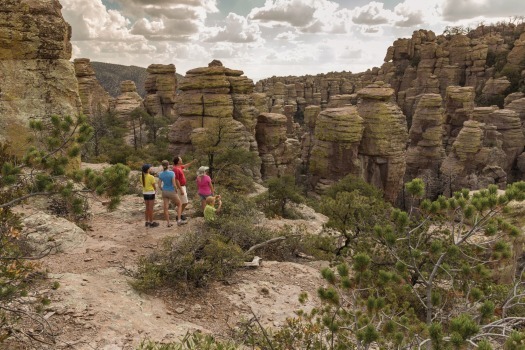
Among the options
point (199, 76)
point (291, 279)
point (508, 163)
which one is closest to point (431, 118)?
point (508, 163)

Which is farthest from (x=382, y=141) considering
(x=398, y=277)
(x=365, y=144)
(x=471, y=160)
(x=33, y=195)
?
(x=33, y=195)

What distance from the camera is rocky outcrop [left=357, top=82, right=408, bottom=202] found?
105 ft

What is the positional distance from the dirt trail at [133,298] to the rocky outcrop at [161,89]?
39.8 metres

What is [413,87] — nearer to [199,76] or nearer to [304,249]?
[199,76]

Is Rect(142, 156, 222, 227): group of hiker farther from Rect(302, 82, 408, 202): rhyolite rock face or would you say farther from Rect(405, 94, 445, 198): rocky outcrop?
Rect(405, 94, 445, 198): rocky outcrop

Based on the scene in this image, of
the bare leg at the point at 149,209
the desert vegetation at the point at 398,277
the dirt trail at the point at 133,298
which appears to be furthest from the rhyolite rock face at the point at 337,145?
the bare leg at the point at 149,209

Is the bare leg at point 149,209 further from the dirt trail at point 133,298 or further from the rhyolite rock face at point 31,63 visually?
the rhyolite rock face at point 31,63

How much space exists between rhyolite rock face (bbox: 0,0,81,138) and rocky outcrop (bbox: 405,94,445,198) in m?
37.3

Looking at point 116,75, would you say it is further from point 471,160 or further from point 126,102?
point 471,160

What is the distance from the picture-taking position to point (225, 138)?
25.5 m

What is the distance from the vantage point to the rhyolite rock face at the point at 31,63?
11.8m

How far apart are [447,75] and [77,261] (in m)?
69.2

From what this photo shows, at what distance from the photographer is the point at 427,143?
142 ft

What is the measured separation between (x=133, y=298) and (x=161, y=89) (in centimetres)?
4526
